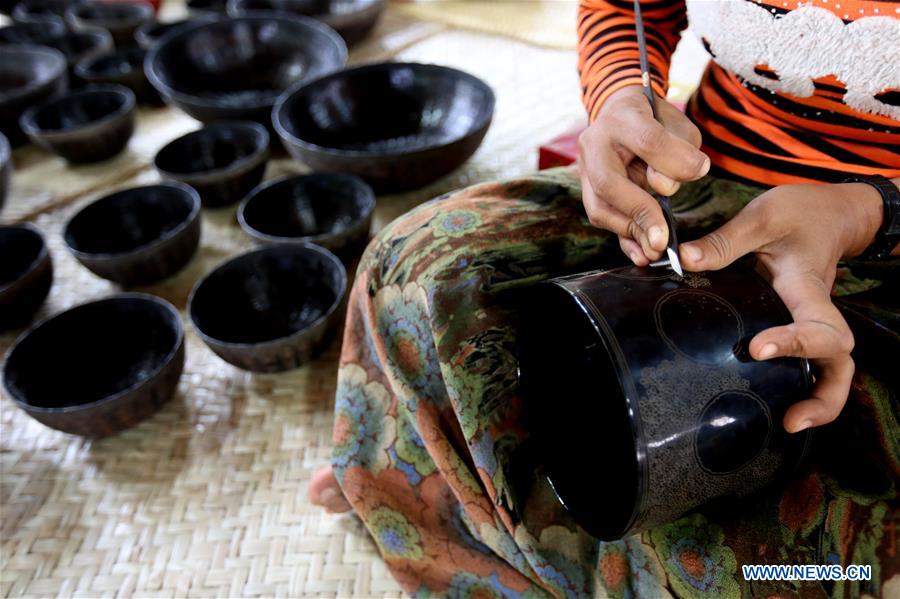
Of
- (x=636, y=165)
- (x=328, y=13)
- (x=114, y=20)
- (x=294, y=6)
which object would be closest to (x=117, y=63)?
(x=114, y=20)

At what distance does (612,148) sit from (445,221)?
0.21 metres

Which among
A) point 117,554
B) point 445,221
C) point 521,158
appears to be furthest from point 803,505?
point 521,158

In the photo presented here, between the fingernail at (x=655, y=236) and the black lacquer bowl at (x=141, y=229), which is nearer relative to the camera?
the fingernail at (x=655, y=236)

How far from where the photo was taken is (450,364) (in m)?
0.71

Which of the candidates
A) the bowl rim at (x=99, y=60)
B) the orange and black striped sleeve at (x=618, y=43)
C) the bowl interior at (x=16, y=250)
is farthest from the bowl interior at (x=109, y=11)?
the orange and black striped sleeve at (x=618, y=43)

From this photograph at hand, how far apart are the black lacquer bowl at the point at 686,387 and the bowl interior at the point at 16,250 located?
136cm

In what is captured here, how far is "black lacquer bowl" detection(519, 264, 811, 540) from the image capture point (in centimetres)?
57

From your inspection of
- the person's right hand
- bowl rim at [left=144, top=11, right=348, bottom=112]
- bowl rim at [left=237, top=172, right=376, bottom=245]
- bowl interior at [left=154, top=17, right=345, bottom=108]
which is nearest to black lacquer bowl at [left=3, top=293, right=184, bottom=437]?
bowl rim at [left=237, top=172, right=376, bottom=245]

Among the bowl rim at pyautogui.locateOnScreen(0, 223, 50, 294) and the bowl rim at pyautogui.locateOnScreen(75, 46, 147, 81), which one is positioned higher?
the bowl rim at pyautogui.locateOnScreen(75, 46, 147, 81)

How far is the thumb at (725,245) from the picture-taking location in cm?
60

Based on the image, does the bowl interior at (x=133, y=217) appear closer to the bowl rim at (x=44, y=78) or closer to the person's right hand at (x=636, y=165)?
the bowl rim at (x=44, y=78)

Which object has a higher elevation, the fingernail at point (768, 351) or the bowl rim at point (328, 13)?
the fingernail at point (768, 351)

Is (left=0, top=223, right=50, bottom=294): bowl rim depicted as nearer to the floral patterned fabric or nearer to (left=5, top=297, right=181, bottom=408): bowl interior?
(left=5, top=297, right=181, bottom=408): bowl interior

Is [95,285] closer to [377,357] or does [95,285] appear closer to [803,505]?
[377,357]
